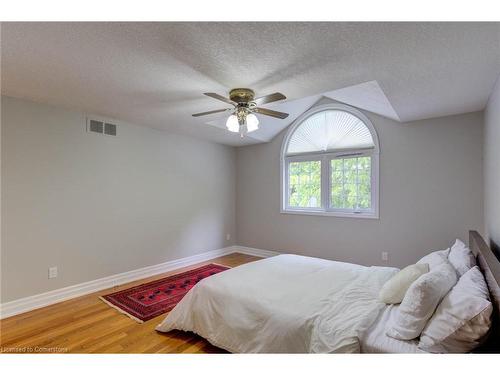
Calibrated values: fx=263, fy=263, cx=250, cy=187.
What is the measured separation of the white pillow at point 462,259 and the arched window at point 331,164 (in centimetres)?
177

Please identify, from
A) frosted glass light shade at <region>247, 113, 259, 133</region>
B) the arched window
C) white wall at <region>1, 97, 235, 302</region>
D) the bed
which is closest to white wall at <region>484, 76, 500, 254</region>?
the bed

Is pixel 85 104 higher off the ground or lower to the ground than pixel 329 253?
higher

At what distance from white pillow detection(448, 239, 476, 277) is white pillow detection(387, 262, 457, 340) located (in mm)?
458

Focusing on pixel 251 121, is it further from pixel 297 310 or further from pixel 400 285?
pixel 400 285

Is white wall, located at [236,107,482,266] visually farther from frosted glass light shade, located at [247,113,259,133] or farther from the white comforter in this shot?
frosted glass light shade, located at [247,113,259,133]

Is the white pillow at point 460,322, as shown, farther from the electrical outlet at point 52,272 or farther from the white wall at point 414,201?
the electrical outlet at point 52,272

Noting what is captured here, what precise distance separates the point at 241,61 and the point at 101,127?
2.45 metres

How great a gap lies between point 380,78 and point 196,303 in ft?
8.37

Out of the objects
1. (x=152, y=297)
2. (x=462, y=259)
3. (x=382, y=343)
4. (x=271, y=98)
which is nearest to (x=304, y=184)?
(x=271, y=98)

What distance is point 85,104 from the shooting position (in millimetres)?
3076

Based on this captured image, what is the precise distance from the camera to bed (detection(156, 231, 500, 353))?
151 centimetres

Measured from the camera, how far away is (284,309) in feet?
5.95
